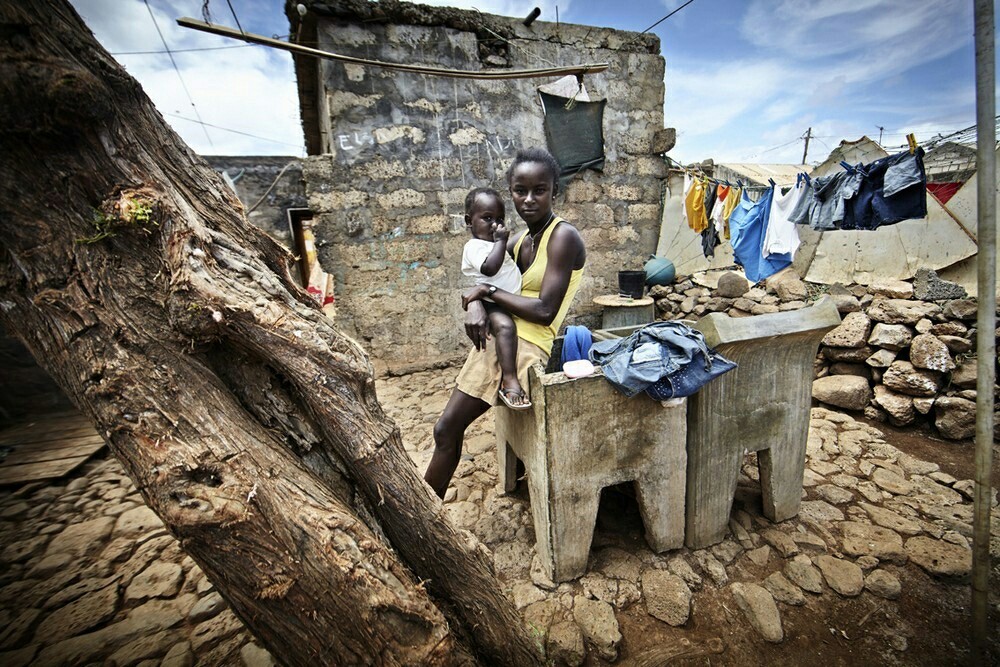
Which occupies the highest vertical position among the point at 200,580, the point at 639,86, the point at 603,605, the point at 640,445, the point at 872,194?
the point at 639,86

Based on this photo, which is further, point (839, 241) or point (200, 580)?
point (839, 241)

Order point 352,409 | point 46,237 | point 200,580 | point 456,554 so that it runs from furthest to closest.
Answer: point 200,580 < point 456,554 < point 352,409 < point 46,237

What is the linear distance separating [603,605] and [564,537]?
0.34 m

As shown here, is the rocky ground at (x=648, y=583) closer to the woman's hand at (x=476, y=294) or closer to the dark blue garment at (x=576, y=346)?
the dark blue garment at (x=576, y=346)

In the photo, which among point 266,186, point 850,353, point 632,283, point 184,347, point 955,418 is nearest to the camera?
point 184,347

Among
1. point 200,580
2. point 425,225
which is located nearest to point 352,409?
point 200,580

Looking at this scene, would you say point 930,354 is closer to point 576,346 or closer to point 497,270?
point 576,346

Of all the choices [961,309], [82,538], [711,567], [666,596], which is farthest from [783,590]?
[82,538]

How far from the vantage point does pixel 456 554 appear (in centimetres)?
129

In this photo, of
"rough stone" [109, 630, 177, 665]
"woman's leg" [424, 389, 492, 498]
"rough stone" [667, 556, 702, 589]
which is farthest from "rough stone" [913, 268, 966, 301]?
"rough stone" [109, 630, 177, 665]

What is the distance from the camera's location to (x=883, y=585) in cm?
188

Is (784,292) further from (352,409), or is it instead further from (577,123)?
(352,409)

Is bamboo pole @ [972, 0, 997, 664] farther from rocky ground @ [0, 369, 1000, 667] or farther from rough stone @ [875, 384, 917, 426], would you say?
rough stone @ [875, 384, 917, 426]

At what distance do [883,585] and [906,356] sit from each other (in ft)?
8.64
